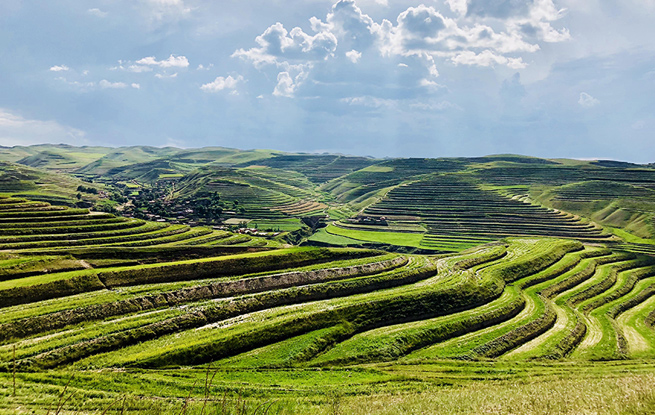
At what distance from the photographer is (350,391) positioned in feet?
84.4

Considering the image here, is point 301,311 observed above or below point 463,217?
below

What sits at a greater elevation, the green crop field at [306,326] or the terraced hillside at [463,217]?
the terraced hillside at [463,217]

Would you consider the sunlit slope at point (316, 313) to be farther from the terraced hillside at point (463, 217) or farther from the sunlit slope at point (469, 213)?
the sunlit slope at point (469, 213)

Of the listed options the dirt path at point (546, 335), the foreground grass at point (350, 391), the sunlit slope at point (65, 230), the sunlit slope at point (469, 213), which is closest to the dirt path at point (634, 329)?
the dirt path at point (546, 335)

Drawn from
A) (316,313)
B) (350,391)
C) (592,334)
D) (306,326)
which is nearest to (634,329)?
(592,334)

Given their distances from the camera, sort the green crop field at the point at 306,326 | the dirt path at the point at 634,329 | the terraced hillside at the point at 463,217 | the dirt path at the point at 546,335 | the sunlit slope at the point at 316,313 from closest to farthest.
→ the green crop field at the point at 306,326
the sunlit slope at the point at 316,313
the dirt path at the point at 546,335
the dirt path at the point at 634,329
the terraced hillside at the point at 463,217

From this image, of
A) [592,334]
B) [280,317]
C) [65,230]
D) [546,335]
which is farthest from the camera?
[65,230]

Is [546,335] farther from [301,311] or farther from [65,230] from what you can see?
[65,230]

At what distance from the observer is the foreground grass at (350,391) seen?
17938 mm

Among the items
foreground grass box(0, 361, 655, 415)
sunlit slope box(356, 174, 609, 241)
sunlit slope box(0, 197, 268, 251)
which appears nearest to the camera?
foreground grass box(0, 361, 655, 415)

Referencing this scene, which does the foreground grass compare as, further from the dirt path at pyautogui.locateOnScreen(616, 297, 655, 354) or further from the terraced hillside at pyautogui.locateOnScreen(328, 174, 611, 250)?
the terraced hillside at pyautogui.locateOnScreen(328, 174, 611, 250)

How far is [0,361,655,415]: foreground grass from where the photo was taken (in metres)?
17.9

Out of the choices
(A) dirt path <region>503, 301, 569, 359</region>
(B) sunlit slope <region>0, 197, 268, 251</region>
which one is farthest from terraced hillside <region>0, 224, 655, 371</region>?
(B) sunlit slope <region>0, 197, 268, 251</region>

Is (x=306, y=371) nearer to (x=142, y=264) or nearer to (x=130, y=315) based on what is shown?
(x=130, y=315)
